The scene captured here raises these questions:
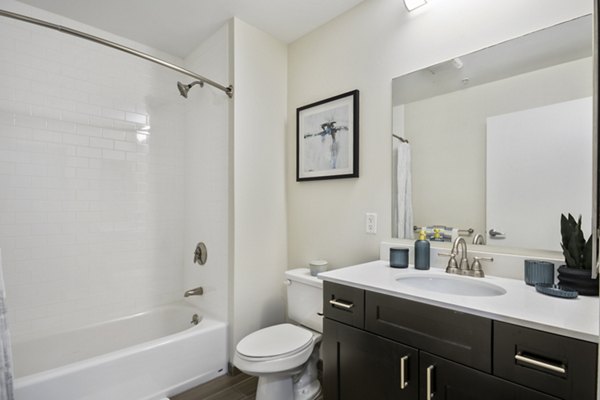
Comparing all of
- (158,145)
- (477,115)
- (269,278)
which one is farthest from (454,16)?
(158,145)

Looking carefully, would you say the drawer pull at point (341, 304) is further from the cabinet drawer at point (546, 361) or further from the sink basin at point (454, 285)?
the cabinet drawer at point (546, 361)

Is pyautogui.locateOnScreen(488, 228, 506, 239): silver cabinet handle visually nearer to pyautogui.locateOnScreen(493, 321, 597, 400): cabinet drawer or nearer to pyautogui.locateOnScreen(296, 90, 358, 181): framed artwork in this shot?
pyautogui.locateOnScreen(493, 321, 597, 400): cabinet drawer

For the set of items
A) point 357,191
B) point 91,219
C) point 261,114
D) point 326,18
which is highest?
point 326,18

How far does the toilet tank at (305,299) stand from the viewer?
182cm

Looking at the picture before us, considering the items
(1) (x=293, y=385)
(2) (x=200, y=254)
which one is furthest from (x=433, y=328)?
(2) (x=200, y=254)

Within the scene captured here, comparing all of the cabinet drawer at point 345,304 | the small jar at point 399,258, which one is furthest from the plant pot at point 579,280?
the cabinet drawer at point 345,304

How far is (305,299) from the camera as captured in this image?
1.90 meters

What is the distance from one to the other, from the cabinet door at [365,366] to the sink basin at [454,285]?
0.28 m

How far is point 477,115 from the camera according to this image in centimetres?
146

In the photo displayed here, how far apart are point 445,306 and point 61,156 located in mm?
2503

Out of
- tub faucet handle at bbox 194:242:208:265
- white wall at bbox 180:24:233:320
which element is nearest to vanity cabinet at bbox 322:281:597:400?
white wall at bbox 180:24:233:320

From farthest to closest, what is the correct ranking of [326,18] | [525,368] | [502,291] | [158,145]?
[158,145], [326,18], [502,291], [525,368]

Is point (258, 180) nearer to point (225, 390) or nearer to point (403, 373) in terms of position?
point (225, 390)

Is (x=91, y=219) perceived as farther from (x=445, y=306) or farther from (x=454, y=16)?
(x=454, y=16)
